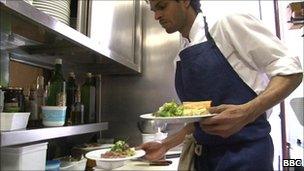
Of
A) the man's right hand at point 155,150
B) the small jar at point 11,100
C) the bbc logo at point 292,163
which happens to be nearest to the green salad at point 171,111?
the man's right hand at point 155,150

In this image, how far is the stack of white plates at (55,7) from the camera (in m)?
1.01

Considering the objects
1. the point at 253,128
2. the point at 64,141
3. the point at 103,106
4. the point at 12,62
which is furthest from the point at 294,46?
the point at 12,62

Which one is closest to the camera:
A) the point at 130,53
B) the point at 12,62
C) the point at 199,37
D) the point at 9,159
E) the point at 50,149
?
the point at 9,159

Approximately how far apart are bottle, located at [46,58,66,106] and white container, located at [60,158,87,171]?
25 cm

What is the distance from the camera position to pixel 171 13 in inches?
45.3

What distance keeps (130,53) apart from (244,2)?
1.26m

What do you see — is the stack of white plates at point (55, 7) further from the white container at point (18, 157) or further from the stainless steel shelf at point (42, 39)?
the white container at point (18, 157)

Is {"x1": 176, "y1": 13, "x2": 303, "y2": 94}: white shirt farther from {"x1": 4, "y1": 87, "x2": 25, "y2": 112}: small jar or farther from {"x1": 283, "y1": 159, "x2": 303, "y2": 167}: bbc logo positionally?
{"x1": 283, "y1": 159, "x2": 303, "y2": 167}: bbc logo

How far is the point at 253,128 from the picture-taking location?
0.96 metres

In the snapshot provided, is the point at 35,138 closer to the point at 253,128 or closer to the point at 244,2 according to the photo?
the point at 253,128

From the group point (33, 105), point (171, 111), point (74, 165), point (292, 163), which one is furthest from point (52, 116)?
point (292, 163)

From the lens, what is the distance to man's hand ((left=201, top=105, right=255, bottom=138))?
2.76 feet

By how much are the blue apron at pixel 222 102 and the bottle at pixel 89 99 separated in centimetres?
60

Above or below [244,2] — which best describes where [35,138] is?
below
